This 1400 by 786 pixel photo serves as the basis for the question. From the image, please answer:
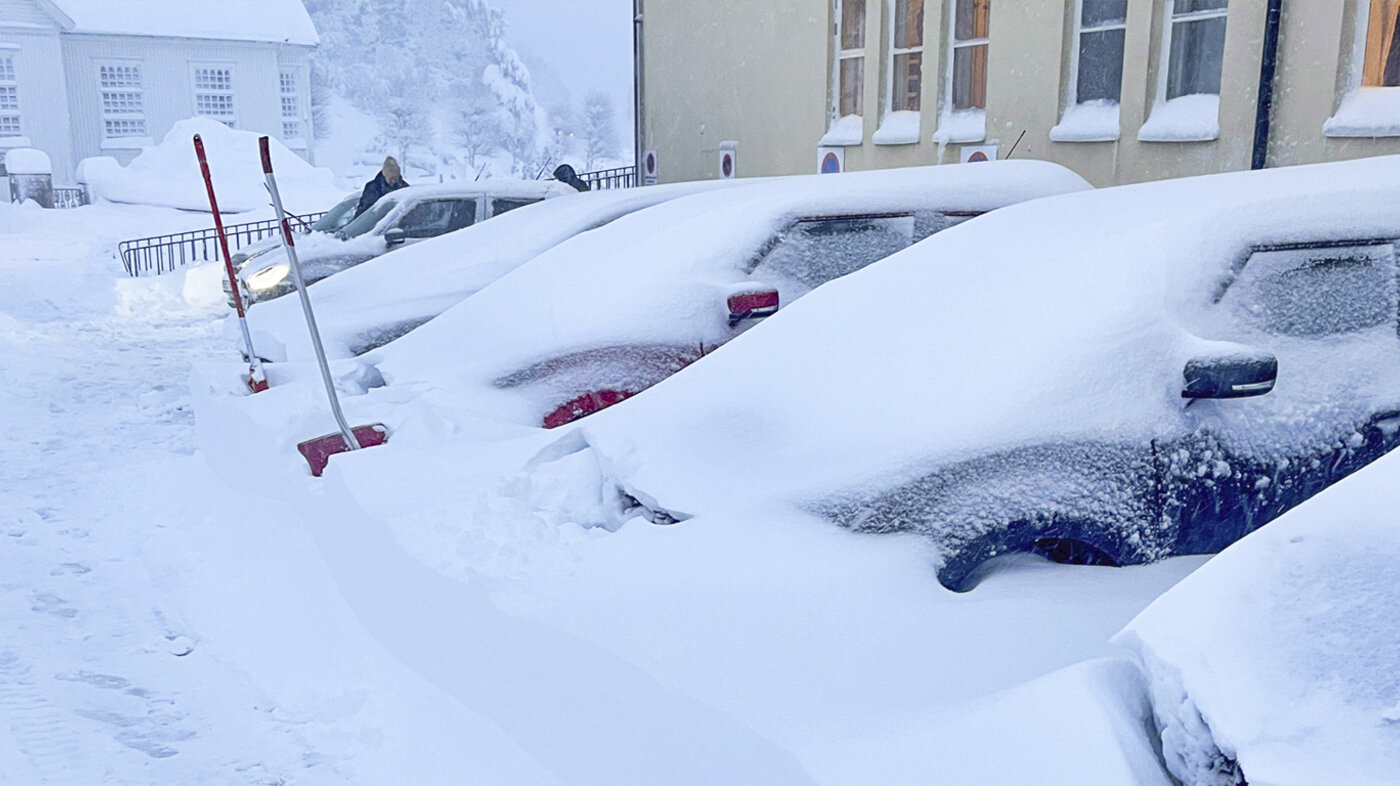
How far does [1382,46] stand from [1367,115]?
0.54 m

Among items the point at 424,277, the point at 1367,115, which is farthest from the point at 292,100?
the point at 1367,115

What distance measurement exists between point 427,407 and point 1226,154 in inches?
261

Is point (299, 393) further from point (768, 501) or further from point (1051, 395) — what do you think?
point (1051, 395)

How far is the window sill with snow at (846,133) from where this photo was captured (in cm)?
1291

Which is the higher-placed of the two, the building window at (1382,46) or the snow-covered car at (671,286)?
the building window at (1382,46)

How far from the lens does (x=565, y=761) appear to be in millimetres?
2799

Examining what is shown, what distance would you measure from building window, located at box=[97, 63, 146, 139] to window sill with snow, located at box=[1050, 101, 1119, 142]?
35.4 m

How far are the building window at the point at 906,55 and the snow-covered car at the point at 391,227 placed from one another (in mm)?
3696

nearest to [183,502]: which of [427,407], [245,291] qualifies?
[427,407]

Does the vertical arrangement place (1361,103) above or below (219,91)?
above

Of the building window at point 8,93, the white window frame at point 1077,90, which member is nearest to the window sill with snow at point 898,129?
the white window frame at point 1077,90

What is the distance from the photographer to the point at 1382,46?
26.1 feet

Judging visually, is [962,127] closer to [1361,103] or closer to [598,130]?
[1361,103]

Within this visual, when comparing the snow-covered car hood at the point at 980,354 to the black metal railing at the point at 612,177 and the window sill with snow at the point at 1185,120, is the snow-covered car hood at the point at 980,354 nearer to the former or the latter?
the window sill with snow at the point at 1185,120
